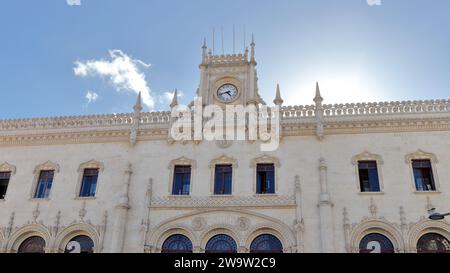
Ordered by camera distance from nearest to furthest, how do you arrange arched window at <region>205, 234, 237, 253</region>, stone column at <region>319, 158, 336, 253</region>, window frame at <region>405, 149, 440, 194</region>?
stone column at <region>319, 158, 336, 253</region>
window frame at <region>405, 149, 440, 194</region>
arched window at <region>205, 234, 237, 253</region>

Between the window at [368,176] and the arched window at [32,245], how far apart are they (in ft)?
56.1

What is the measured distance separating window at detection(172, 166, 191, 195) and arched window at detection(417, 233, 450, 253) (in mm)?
11773

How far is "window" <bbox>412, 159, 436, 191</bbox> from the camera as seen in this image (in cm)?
2155

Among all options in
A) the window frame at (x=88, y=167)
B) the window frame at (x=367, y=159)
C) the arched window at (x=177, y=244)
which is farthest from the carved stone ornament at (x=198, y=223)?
the window frame at (x=367, y=159)

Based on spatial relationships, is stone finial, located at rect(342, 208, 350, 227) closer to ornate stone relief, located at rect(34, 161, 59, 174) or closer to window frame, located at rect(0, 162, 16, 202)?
ornate stone relief, located at rect(34, 161, 59, 174)

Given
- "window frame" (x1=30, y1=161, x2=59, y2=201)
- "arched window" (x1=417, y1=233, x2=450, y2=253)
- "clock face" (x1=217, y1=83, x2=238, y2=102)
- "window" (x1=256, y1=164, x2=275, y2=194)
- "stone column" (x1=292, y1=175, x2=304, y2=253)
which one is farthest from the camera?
"clock face" (x1=217, y1=83, x2=238, y2=102)

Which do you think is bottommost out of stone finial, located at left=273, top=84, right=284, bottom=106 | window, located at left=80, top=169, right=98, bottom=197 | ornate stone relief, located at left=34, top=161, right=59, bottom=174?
window, located at left=80, top=169, right=98, bottom=197

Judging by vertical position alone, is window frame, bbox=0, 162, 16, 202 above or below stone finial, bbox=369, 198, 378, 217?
above

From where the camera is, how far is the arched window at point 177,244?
22.1 meters

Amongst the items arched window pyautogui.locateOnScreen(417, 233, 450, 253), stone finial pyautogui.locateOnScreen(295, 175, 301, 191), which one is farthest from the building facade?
stone finial pyautogui.locateOnScreen(295, 175, 301, 191)

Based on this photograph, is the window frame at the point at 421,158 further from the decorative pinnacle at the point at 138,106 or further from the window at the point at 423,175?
the decorative pinnacle at the point at 138,106
